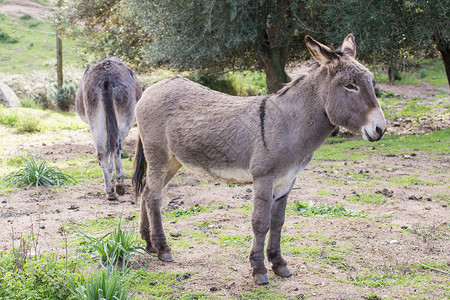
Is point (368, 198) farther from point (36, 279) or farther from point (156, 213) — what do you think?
point (36, 279)

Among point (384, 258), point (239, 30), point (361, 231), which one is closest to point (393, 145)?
point (239, 30)

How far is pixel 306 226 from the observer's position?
18.4 feet

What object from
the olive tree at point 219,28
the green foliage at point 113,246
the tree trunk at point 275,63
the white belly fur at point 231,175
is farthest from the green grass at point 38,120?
the white belly fur at point 231,175

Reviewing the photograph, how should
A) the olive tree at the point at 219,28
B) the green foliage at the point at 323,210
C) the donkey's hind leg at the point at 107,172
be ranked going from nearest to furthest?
the green foliage at the point at 323,210, the donkey's hind leg at the point at 107,172, the olive tree at the point at 219,28

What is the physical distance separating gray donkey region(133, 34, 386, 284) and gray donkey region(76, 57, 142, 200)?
90.0 inches

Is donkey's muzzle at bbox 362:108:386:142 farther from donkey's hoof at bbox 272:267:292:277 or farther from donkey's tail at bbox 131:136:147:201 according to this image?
donkey's tail at bbox 131:136:147:201

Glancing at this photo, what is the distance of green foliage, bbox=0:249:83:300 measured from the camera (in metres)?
3.30

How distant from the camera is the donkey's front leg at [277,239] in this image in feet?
14.1

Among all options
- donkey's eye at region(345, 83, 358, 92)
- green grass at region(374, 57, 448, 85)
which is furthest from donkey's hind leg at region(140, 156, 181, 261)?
green grass at region(374, 57, 448, 85)

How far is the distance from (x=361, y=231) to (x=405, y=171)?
10.8ft

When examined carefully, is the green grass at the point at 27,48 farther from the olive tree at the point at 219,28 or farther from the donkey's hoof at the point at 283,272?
the donkey's hoof at the point at 283,272

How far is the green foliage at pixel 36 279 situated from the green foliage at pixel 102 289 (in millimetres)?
111

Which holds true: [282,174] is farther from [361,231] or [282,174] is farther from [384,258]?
[361,231]

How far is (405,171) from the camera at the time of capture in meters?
8.12
